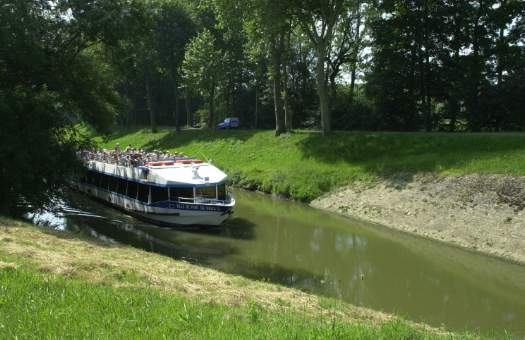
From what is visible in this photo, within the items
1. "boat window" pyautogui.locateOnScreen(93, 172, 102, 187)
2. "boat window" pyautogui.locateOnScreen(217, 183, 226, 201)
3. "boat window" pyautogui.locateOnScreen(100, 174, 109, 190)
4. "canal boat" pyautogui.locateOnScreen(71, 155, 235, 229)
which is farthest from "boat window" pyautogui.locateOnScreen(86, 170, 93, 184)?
"boat window" pyautogui.locateOnScreen(217, 183, 226, 201)

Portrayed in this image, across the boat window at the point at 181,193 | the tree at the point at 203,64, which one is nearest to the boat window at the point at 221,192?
the boat window at the point at 181,193

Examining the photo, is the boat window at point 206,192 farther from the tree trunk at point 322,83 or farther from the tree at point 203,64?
the tree at point 203,64

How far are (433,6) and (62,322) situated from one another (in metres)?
36.5

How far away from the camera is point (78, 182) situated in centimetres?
2878

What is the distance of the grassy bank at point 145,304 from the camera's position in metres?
6.05

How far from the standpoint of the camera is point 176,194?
65.9 ft

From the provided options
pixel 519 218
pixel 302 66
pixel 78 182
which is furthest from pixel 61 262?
pixel 302 66

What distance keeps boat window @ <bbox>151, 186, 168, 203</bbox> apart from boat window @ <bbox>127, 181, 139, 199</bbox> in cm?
164

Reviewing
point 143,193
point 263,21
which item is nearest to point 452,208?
point 143,193

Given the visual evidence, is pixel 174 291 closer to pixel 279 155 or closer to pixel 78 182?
pixel 78 182

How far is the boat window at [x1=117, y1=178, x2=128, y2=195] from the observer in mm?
23286

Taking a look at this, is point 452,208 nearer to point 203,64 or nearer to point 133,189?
point 133,189

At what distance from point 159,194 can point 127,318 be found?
47.3 ft

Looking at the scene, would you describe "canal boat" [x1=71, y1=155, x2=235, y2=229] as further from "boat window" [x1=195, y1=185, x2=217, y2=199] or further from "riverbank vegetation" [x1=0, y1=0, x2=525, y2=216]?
"riverbank vegetation" [x1=0, y1=0, x2=525, y2=216]
